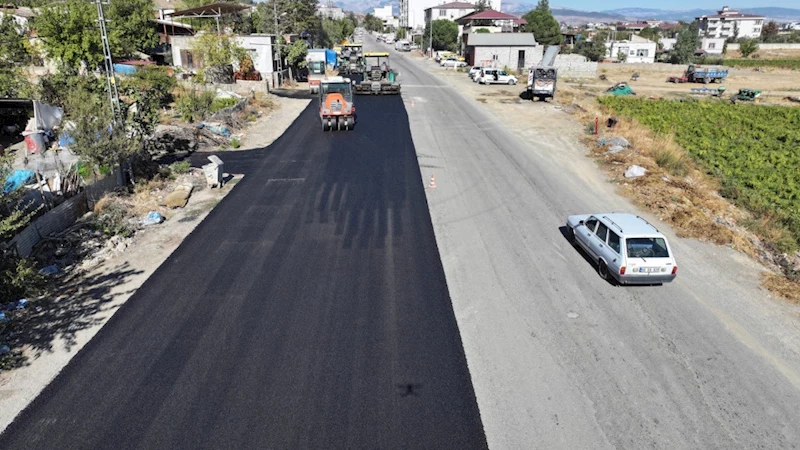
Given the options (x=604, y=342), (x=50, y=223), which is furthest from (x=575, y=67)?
(x=50, y=223)

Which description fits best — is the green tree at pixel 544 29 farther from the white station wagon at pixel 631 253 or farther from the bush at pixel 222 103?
the white station wagon at pixel 631 253

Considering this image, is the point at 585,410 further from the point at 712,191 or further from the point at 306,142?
the point at 306,142

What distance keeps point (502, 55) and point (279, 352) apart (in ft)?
229

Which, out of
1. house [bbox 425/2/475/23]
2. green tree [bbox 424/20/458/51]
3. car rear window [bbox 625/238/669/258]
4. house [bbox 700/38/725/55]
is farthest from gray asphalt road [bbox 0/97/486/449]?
house [bbox 700/38/725/55]

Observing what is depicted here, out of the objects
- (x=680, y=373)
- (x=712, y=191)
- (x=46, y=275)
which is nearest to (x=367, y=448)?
(x=680, y=373)

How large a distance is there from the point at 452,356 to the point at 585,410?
2.74 metres

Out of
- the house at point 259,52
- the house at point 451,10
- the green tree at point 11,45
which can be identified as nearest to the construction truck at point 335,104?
the house at point 259,52

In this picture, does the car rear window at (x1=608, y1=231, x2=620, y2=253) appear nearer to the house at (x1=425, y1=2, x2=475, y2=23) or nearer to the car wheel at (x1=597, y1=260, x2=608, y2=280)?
the car wheel at (x1=597, y1=260, x2=608, y2=280)

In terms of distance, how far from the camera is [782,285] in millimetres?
13875

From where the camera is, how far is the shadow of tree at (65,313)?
35.6 feet

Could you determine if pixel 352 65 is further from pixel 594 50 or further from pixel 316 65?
pixel 594 50

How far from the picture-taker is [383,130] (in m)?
30.9

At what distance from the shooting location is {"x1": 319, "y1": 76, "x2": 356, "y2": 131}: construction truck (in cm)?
2972

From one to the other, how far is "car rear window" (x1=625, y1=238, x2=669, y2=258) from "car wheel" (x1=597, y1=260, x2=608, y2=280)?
0.82 m
